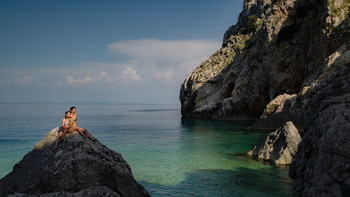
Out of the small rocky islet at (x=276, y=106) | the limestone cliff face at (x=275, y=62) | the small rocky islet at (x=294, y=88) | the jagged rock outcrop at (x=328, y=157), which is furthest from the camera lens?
the limestone cliff face at (x=275, y=62)

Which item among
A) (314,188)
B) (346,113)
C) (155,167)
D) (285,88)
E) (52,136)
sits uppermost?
(285,88)

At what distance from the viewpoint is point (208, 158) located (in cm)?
2244

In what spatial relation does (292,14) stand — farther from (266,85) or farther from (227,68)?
(227,68)

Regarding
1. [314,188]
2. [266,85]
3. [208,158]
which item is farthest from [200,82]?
[314,188]

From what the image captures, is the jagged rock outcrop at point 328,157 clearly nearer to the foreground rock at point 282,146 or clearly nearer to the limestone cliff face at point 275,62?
the foreground rock at point 282,146

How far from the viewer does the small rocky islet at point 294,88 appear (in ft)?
28.7

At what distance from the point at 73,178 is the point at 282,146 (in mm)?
16217

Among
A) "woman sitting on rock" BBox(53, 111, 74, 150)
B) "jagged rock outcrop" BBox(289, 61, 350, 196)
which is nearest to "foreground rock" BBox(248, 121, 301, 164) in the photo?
"jagged rock outcrop" BBox(289, 61, 350, 196)

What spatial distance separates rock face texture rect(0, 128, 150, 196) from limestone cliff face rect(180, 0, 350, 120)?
3197 centimetres

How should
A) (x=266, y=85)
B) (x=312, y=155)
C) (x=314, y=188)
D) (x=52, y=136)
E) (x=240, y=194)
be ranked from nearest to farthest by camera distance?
(x=314, y=188) < (x=52, y=136) < (x=312, y=155) < (x=240, y=194) < (x=266, y=85)

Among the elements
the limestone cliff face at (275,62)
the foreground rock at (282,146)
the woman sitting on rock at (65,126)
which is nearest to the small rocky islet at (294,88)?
the foreground rock at (282,146)

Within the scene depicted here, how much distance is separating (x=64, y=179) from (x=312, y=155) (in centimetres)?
893

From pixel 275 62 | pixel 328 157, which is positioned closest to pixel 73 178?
pixel 328 157

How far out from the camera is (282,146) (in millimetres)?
19203
